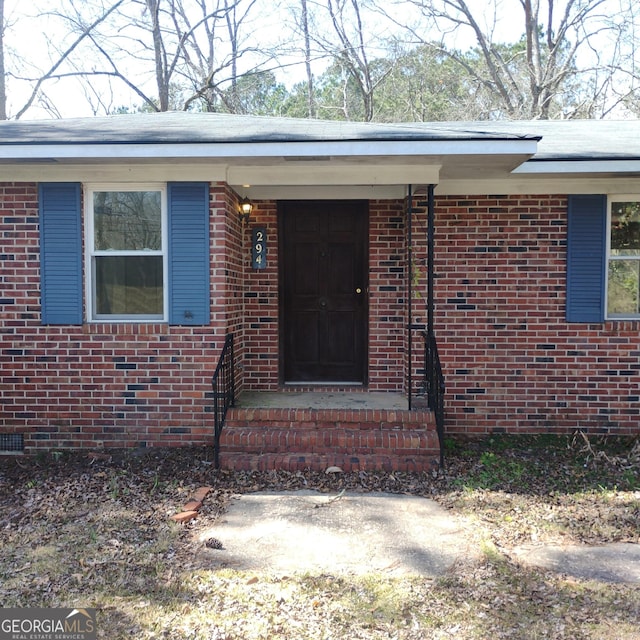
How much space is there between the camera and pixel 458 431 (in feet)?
20.5

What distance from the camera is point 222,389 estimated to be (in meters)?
5.66

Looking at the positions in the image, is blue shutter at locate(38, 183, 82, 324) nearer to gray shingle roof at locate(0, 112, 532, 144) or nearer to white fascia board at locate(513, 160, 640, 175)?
gray shingle roof at locate(0, 112, 532, 144)

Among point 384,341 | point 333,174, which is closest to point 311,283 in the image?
point 384,341

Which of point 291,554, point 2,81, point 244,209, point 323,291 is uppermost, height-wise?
point 2,81

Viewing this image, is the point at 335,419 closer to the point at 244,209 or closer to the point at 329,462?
the point at 329,462

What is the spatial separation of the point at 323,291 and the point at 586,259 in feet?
9.26

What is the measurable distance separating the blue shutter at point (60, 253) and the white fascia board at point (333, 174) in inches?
60.7

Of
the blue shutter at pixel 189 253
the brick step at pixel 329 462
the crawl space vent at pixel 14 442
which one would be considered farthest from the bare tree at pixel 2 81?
the brick step at pixel 329 462

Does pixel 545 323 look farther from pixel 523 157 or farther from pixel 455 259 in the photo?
pixel 523 157

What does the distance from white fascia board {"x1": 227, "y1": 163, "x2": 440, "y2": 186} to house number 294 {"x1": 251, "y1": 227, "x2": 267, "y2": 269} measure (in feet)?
2.90

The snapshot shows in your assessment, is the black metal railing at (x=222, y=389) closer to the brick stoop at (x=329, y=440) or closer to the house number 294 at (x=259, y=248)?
the brick stoop at (x=329, y=440)

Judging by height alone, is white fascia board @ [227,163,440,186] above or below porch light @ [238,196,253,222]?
above

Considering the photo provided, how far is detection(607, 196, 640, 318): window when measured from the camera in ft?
20.2

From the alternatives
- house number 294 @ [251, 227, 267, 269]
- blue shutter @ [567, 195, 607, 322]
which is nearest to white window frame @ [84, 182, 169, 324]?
house number 294 @ [251, 227, 267, 269]
